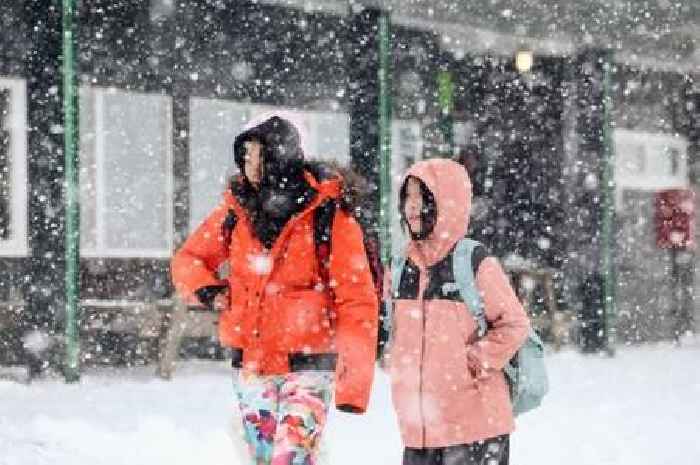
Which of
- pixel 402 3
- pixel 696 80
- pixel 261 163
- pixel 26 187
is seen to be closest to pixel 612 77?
pixel 696 80

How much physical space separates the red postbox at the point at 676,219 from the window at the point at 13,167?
25.8ft

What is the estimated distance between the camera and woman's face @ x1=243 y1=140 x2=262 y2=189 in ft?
13.2

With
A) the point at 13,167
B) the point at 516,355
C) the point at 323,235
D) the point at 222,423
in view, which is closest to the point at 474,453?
the point at 516,355

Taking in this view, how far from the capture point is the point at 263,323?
397cm

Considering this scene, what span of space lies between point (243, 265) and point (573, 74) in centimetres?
1074

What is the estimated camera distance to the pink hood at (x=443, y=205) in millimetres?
4238

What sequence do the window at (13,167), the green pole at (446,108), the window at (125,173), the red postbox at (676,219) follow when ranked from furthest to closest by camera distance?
the red postbox at (676,219) → the green pole at (446,108) → the window at (125,173) → the window at (13,167)

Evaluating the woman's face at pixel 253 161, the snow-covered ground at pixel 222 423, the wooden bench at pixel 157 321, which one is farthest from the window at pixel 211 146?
the woman's face at pixel 253 161

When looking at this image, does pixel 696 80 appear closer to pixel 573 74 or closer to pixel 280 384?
pixel 573 74

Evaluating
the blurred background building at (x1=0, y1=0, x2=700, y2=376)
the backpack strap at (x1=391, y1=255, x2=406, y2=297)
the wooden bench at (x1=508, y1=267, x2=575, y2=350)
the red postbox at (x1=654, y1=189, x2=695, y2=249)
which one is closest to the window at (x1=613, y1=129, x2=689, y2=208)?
the blurred background building at (x1=0, y1=0, x2=700, y2=376)

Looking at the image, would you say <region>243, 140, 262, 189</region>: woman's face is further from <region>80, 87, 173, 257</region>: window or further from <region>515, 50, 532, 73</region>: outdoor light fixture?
<region>515, 50, 532, 73</region>: outdoor light fixture

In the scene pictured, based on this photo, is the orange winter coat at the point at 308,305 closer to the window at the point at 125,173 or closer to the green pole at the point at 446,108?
the window at the point at 125,173

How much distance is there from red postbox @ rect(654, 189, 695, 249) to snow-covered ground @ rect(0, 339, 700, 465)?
387 centimetres

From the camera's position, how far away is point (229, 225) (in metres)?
4.17
